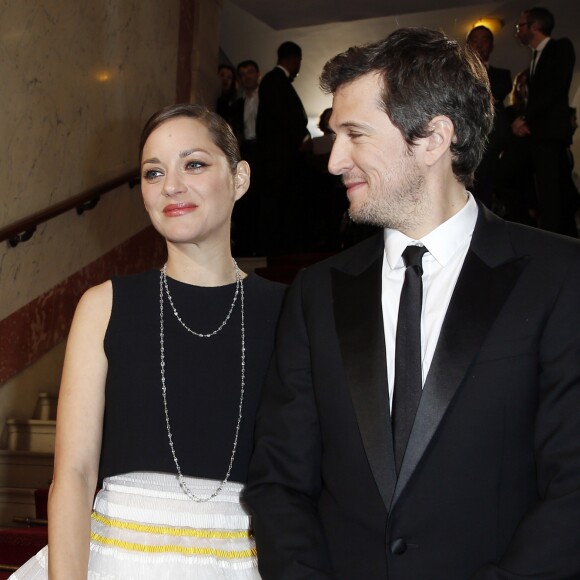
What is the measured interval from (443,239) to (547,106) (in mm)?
5296

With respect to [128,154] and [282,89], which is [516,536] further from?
[282,89]

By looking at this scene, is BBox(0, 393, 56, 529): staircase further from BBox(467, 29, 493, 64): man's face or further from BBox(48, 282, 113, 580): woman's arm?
BBox(467, 29, 493, 64): man's face

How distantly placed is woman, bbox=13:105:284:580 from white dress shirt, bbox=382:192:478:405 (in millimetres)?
550

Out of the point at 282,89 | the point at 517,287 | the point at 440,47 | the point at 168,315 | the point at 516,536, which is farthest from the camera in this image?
the point at 282,89

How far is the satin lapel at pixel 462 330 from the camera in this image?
6.15 feet

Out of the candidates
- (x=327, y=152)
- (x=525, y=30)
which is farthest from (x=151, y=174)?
(x=327, y=152)

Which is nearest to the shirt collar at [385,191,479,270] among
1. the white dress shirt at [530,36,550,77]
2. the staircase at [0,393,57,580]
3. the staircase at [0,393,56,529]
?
the staircase at [0,393,57,580]

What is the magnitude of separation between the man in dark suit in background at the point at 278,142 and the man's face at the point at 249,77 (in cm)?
126

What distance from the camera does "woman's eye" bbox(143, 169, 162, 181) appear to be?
98.2 inches

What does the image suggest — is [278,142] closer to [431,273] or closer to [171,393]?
[171,393]

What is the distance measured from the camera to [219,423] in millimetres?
2414

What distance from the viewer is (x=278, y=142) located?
867cm

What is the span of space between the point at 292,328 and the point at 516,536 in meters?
0.70

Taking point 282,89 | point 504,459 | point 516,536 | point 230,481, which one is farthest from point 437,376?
point 282,89
